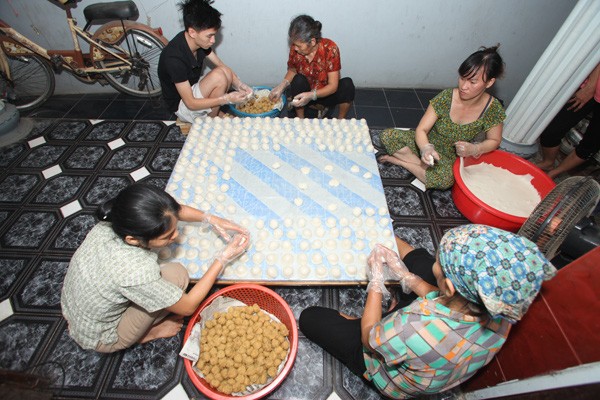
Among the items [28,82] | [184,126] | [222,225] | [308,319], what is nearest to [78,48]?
[28,82]

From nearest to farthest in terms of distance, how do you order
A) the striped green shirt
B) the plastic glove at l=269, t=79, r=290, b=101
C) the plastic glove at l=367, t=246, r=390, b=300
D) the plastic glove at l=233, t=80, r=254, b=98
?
the striped green shirt
the plastic glove at l=367, t=246, r=390, b=300
the plastic glove at l=233, t=80, r=254, b=98
the plastic glove at l=269, t=79, r=290, b=101

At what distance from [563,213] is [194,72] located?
296 centimetres

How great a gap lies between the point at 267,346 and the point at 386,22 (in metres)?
3.77

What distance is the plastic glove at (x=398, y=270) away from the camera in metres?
1.64

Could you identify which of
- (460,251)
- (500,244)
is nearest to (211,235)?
(460,251)

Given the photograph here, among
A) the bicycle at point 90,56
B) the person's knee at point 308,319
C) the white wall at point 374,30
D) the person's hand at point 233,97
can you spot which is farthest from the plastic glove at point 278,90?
the person's knee at point 308,319

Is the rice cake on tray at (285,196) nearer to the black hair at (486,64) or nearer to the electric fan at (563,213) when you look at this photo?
the electric fan at (563,213)

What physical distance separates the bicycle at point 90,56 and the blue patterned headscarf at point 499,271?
151 inches

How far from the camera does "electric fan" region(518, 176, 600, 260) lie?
1.35m

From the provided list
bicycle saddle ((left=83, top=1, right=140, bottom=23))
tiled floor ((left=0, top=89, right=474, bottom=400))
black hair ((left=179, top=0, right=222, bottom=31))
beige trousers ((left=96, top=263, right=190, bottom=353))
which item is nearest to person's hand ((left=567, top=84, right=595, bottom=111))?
tiled floor ((left=0, top=89, right=474, bottom=400))

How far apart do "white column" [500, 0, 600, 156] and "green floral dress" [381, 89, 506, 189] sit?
2.36 feet

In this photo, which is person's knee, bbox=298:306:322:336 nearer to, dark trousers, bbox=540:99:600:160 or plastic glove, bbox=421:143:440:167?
plastic glove, bbox=421:143:440:167

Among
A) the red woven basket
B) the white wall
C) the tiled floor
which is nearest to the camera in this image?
the red woven basket

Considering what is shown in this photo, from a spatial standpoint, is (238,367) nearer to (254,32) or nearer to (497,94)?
(254,32)
